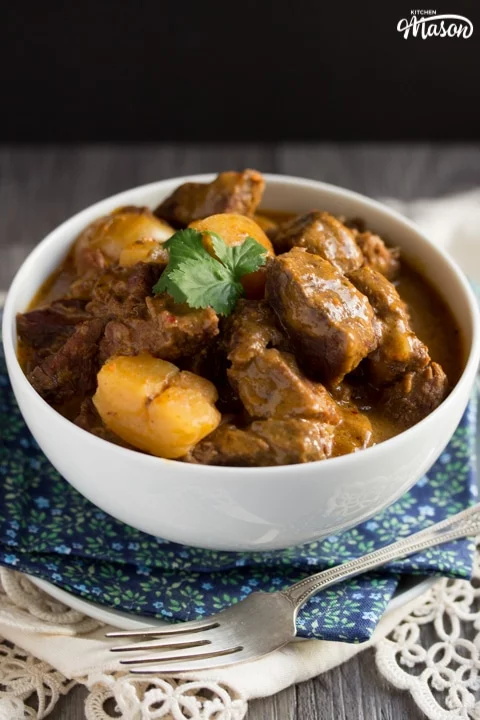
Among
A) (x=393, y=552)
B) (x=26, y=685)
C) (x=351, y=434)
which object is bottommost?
(x=26, y=685)

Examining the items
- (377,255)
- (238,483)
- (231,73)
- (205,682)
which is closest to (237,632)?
(205,682)

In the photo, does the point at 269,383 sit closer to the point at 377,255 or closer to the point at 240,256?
the point at 240,256

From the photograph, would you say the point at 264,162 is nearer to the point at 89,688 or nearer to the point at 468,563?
the point at 468,563

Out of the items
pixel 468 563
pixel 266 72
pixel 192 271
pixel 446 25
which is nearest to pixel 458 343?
pixel 468 563

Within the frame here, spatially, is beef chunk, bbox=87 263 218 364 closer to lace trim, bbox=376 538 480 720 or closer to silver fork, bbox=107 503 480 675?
silver fork, bbox=107 503 480 675

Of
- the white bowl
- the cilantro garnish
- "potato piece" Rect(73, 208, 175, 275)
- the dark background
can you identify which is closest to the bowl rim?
the white bowl

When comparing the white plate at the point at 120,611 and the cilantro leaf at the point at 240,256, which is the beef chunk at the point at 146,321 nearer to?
the cilantro leaf at the point at 240,256
